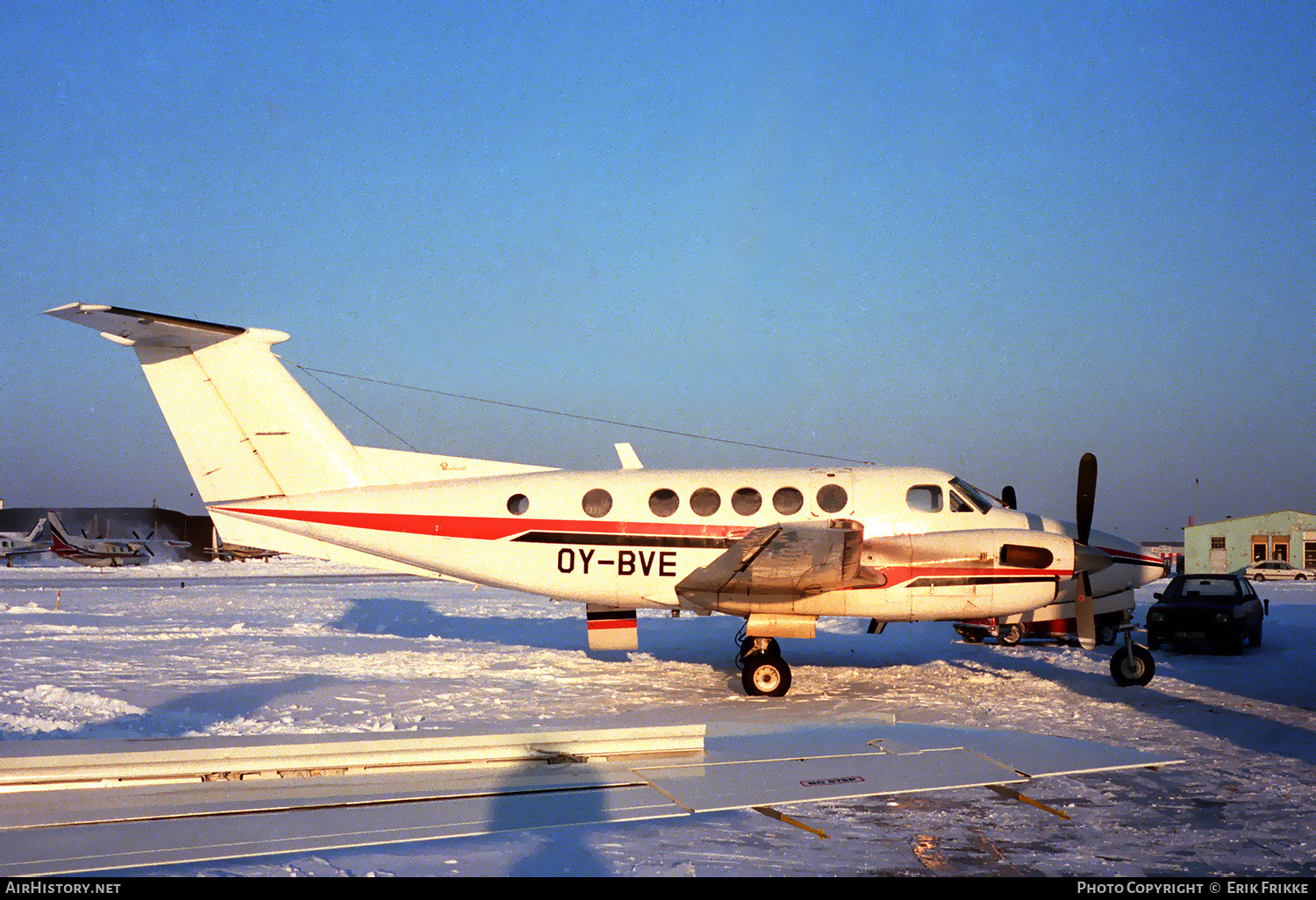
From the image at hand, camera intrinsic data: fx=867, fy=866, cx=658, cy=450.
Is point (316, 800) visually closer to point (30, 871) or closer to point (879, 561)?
point (30, 871)

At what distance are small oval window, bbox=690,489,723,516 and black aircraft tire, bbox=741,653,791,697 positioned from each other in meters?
2.08

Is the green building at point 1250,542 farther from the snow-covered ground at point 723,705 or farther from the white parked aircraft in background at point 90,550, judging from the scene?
the white parked aircraft in background at point 90,550

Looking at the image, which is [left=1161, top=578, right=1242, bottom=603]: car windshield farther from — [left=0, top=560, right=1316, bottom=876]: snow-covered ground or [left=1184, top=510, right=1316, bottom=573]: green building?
[left=1184, top=510, right=1316, bottom=573]: green building

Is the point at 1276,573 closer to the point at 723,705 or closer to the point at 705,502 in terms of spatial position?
the point at 705,502

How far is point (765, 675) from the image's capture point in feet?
37.4

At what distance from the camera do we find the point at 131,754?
5371 mm

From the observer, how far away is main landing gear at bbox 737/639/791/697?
1134 centimetres

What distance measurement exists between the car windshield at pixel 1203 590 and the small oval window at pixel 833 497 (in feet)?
30.7

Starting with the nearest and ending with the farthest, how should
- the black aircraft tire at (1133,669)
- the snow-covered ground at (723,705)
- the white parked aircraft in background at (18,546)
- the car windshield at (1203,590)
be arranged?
the snow-covered ground at (723,705) → the black aircraft tire at (1133,669) → the car windshield at (1203,590) → the white parked aircraft in background at (18,546)

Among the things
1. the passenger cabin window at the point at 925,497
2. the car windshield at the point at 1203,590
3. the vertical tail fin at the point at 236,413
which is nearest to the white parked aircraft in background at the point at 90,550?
the vertical tail fin at the point at 236,413

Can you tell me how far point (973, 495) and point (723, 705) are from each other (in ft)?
15.5

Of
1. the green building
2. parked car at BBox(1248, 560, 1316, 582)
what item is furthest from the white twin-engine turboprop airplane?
the green building

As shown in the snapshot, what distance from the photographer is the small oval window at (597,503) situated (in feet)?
40.1
